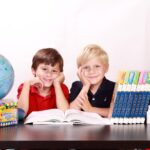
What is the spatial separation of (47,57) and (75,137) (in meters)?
0.92

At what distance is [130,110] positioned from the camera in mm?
1885

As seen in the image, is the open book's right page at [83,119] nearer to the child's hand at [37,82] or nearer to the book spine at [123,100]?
the book spine at [123,100]

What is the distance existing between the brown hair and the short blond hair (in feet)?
0.38

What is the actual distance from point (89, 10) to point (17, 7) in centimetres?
43

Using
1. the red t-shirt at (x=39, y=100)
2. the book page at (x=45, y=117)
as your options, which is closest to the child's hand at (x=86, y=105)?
the red t-shirt at (x=39, y=100)

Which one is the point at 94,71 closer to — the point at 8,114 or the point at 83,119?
the point at 83,119

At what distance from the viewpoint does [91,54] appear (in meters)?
2.27

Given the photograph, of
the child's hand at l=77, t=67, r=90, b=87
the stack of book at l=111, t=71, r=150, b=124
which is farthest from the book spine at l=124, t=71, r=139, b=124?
the child's hand at l=77, t=67, r=90, b=87

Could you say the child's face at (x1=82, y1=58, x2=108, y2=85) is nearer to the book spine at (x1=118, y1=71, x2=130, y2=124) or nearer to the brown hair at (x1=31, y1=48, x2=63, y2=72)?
the brown hair at (x1=31, y1=48, x2=63, y2=72)

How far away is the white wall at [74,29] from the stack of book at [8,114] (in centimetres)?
57

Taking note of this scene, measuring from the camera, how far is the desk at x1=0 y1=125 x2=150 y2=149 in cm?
135

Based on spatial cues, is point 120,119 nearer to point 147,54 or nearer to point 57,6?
point 147,54

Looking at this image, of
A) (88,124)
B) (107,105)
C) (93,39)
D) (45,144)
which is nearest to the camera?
(45,144)

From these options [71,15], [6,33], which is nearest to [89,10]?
[71,15]
